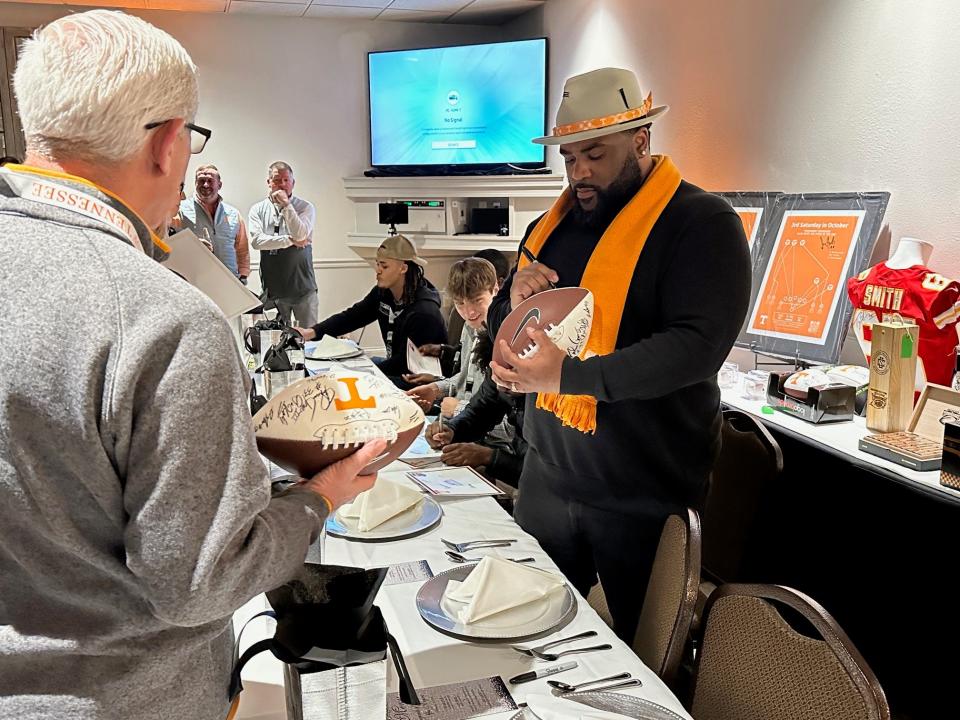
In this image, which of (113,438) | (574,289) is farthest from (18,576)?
(574,289)

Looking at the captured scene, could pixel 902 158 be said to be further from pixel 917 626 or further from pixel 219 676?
pixel 219 676

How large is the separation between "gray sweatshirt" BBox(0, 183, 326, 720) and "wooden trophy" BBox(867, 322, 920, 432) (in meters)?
2.07

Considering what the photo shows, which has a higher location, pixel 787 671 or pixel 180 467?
pixel 180 467

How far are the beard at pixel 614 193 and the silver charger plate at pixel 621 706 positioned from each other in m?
1.13

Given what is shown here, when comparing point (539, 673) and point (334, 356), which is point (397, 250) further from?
point (539, 673)

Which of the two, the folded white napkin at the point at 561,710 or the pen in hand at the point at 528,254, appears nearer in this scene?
the folded white napkin at the point at 561,710

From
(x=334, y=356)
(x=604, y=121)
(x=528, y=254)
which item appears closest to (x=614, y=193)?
(x=604, y=121)

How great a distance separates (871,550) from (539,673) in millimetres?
1614

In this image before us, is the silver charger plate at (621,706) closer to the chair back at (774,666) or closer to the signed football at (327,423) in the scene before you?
the chair back at (774,666)

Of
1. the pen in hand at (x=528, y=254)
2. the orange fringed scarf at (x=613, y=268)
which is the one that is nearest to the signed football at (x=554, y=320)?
the orange fringed scarf at (x=613, y=268)

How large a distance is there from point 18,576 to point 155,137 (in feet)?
1.46

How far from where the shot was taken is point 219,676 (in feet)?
2.96

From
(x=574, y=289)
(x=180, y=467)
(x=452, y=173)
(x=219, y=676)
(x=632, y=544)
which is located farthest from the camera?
(x=452, y=173)

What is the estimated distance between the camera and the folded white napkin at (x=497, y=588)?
128cm
